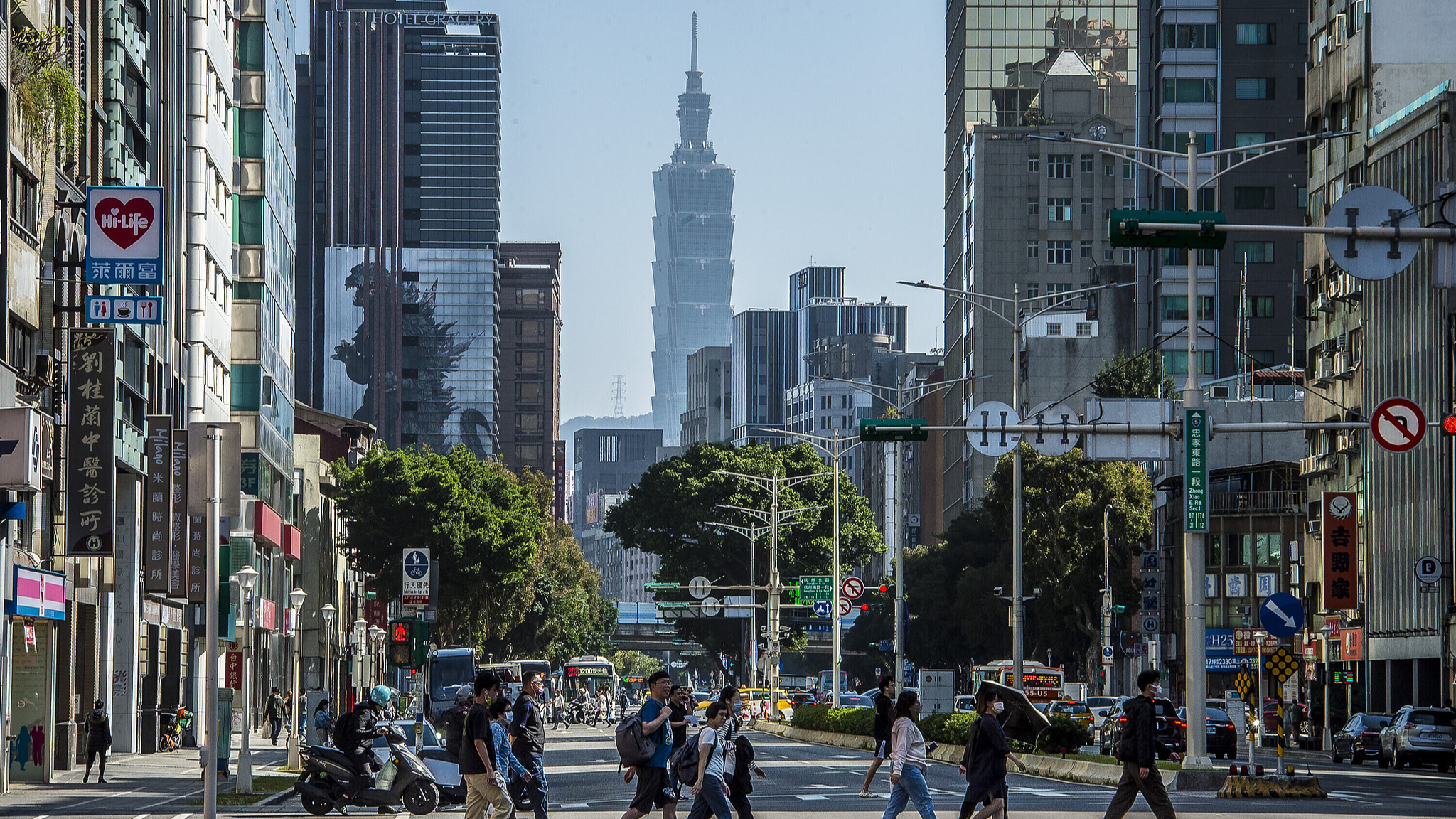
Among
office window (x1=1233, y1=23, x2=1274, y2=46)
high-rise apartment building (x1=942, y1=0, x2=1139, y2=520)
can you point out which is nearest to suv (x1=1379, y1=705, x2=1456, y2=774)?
office window (x1=1233, y1=23, x2=1274, y2=46)

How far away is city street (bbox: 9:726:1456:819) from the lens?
2547 centimetres

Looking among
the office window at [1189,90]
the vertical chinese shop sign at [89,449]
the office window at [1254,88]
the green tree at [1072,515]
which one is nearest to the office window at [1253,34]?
the office window at [1254,88]

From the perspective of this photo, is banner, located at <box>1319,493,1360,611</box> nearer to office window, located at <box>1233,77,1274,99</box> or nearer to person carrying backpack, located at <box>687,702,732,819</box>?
person carrying backpack, located at <box>687,702,732,819</box>

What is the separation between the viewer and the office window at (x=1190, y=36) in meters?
107

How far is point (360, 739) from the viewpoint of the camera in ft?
87.9

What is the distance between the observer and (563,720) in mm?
85375

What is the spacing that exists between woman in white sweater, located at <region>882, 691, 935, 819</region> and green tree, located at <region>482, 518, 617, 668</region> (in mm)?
74352

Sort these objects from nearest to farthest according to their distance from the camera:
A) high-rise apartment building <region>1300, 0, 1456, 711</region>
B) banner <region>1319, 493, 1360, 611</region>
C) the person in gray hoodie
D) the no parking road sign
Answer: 1. the no parking road sign
2. the person in gray hoodie
3. high-rise apartment building <region>1300, 0, 1456, 711</region>
4. banner <region>1319, 493, 1360, 611</region>

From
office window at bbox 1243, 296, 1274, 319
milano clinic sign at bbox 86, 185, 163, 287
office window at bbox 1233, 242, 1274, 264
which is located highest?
office window at bbox 1233, 242, 1274, 264

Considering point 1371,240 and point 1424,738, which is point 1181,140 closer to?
point 1424,738

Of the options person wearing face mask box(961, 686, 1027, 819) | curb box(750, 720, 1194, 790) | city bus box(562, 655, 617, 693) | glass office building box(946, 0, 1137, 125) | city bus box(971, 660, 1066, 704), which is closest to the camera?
person wearing face mask box(961, 686, 1027, 819)

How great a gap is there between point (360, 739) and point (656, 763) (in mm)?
8830

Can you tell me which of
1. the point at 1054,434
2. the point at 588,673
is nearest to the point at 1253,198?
the point at 588,673

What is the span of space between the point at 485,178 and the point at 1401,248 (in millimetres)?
168389
